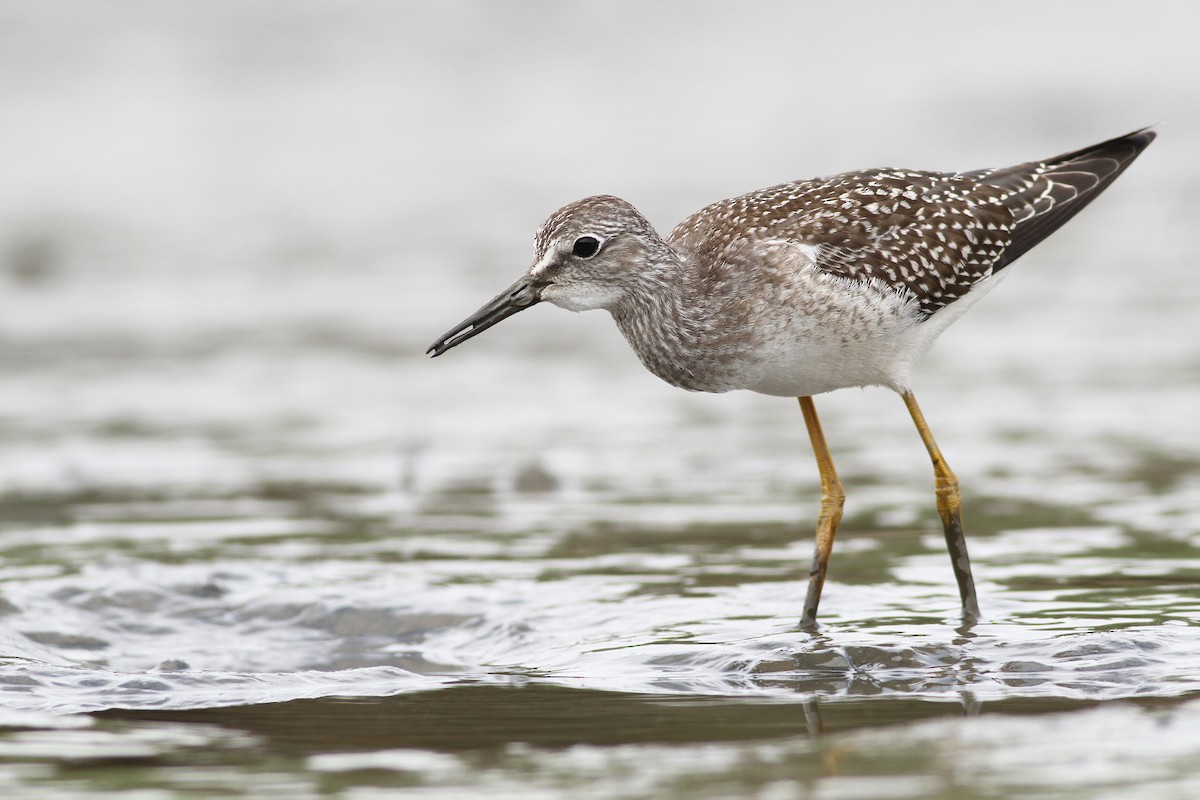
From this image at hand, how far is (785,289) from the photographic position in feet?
24.1

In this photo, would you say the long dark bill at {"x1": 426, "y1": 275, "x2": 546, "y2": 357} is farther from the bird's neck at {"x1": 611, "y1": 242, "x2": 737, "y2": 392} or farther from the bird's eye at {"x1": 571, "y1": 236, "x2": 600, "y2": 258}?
the bird's neck at {"x1": 611, "y1": 242, "x2": 737, "y2": 392}

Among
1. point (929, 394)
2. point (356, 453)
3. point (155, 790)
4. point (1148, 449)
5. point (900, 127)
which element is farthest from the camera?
point (900, 127)

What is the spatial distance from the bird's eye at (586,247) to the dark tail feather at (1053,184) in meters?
2.21

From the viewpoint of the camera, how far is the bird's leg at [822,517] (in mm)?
7352

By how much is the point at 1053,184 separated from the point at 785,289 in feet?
7.61

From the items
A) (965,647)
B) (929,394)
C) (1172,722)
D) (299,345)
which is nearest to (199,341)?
(299,345)

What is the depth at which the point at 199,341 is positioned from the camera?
14133mm

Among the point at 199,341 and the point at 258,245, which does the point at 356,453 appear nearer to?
the point at 199,341

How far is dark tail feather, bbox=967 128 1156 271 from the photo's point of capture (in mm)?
8570

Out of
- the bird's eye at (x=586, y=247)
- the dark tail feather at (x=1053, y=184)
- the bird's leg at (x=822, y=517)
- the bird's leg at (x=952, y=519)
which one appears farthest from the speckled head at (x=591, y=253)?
the dark tail feather at (x=1053, y=184)

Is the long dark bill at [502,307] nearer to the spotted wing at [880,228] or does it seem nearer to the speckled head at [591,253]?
the speckled head at [591,253]

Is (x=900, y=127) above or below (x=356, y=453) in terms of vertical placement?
above

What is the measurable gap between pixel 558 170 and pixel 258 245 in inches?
179

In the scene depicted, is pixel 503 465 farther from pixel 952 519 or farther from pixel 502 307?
pixel 952 519
